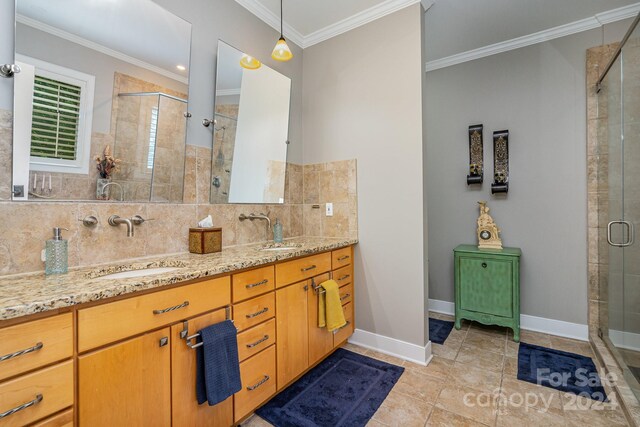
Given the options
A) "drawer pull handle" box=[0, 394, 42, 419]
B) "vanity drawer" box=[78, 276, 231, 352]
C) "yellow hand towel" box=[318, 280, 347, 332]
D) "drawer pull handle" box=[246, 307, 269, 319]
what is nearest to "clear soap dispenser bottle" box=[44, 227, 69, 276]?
"vanity drawer" box=[78, 276, 231, 352]

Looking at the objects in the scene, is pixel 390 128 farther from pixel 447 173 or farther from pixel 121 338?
pixel 121 338

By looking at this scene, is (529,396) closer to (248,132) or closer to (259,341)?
(259,341)

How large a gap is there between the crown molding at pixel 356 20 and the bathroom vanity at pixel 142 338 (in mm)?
2003

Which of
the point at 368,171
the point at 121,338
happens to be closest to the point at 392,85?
the point at 368,171

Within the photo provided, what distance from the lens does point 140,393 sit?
1080 millimetres

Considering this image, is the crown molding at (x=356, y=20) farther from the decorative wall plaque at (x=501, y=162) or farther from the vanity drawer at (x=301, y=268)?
the vanity drawer at (x=301, y=268)

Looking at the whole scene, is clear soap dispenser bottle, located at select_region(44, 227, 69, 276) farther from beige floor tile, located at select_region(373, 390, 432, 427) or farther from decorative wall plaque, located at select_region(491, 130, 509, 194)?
decorative wall plaque, located at select_region(491, 130, 509, 194)

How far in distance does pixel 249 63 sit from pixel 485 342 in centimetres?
302

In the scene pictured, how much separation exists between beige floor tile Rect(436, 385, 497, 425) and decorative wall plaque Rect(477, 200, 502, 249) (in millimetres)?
1432

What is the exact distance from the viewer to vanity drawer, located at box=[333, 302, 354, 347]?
2.25 meters

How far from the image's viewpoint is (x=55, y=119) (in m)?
1.31

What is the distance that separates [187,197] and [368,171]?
4.58ft

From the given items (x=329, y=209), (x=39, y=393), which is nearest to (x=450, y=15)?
(x=329, y=209)

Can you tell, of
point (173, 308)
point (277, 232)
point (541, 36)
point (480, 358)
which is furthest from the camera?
point (541, 36)
